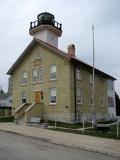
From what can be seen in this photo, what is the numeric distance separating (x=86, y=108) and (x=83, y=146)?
13804 mm

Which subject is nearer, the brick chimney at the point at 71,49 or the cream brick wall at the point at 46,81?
the cream brick wall at the point at 46,81

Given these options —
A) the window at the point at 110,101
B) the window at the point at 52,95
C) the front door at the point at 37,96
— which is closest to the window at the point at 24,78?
the front door at the point at 37,96

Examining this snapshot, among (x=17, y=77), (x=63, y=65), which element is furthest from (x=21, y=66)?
(x=63, y=65)

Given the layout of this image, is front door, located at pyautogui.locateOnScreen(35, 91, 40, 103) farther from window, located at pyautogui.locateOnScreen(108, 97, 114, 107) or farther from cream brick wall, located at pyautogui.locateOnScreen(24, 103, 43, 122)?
window, located at pyautogui.locateOnScreen(108, 97, 114, 107)

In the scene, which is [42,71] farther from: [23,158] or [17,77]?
[23,158]

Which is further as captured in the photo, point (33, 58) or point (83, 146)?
point (33, 58)

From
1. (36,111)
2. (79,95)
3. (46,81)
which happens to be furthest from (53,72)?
(36,111)

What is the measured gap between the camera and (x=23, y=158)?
6148 millimetres

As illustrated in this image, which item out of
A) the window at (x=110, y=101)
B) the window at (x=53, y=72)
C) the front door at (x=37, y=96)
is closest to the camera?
the window at (x=53, y=72)

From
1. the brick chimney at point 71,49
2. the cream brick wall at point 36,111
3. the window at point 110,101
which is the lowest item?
the cream brick wall at point 36,111

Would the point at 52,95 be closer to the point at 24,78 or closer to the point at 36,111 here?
the point at 36,111

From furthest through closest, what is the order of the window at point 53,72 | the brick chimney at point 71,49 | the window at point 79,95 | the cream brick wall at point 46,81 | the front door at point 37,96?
the brick chimney at point 71,49
the front door at point 37,96
the window at point 53,72
the window at point 79,95
the cream brick wall at point 46,81

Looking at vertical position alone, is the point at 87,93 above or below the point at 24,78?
below

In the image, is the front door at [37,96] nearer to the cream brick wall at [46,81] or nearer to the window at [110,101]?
the cream brick wall at [46,81]
